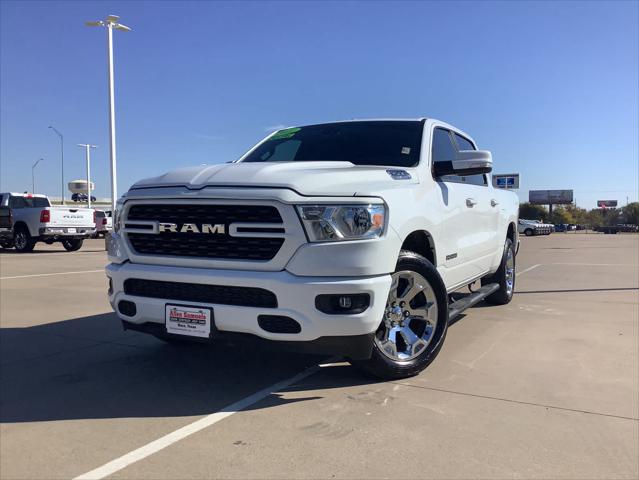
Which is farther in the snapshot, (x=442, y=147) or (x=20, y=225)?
(x=20, y=225)

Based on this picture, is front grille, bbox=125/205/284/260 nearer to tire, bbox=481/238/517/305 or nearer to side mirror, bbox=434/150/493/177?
side mirror, bbox=434/150/493/177

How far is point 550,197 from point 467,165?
110 meters

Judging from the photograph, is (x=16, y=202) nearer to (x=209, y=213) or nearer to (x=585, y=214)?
(x=209, y=213)

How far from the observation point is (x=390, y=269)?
11.6 ft

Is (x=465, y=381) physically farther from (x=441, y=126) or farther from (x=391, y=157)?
(x=441, y=126)

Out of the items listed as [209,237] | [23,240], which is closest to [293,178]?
[209,237]

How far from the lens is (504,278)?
7176 mm

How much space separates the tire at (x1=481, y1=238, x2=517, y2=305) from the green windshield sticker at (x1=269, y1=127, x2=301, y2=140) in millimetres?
3245

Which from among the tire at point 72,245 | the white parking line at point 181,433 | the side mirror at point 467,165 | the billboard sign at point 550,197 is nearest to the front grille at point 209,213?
the white parking line at point 181,433

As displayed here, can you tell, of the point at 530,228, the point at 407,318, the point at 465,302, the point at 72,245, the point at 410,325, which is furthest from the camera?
the point at 530,228

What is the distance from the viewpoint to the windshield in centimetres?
475

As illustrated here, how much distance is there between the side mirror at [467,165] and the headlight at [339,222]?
138 cm

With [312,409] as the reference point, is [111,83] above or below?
above

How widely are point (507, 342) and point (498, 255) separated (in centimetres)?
178
